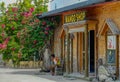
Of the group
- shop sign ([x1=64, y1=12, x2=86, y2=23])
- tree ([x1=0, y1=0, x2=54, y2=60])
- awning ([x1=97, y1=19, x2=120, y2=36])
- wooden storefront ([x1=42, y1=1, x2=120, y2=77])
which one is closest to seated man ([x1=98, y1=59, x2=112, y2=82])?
wooden storefront ([x1=42, y1=1, x2=120, y2=77])

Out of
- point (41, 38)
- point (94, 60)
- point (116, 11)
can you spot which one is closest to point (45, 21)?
point (41, 38)

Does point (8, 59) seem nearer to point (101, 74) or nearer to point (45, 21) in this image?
point (45, 21)

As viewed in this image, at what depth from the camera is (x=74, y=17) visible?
20.3 m

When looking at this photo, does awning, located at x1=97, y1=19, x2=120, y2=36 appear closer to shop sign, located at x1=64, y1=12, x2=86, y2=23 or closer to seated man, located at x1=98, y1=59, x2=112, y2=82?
shop sign, located at x1=64, y1=12, x2=86, y2=23

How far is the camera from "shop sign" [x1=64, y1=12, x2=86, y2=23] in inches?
769

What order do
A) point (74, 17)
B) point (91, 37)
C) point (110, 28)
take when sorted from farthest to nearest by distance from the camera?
point (91, 37) < point (74, 17) < point (110, 28)

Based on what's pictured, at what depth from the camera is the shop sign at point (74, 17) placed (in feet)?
64.1

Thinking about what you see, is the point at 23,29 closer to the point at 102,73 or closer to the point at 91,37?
the point at 91,37

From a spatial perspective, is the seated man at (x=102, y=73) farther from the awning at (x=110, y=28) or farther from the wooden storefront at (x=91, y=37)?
the awning at (x=110, y=28)

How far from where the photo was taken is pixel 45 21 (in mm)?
24766

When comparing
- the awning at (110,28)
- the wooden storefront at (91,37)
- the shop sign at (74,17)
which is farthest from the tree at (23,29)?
the awning at (110,28)

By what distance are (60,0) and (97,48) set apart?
7414 mm

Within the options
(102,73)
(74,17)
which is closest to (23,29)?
(74,17)

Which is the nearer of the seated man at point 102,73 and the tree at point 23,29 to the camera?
the seated man at point 102,73
